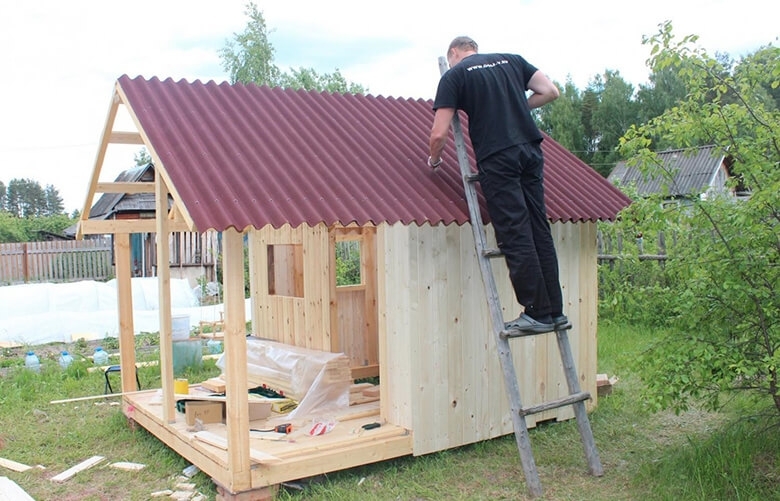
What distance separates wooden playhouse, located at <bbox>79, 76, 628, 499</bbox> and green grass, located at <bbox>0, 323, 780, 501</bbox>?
0.68ft

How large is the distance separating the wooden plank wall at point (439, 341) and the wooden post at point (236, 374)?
1454mm

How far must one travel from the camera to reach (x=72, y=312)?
13336 mm

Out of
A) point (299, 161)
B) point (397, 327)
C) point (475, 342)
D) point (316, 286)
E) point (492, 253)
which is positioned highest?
point (299, 161)

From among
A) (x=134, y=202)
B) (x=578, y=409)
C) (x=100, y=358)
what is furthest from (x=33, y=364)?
(x=134, y=202)

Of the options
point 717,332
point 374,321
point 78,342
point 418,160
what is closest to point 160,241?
point 418,160

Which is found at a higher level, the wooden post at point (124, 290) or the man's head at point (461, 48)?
the man's head at point (461, 48)

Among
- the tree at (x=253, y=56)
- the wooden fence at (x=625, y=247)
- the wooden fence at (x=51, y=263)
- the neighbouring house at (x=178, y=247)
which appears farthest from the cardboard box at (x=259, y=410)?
the tree at (x=253, y=56)

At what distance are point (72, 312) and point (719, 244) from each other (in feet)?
39.8

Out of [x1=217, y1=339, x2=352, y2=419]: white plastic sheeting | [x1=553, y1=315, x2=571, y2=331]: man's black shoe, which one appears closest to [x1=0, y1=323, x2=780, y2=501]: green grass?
[x1=553, y1=315, x2=571, y2=331]: man's black shoe

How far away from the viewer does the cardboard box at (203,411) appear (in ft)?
19.4

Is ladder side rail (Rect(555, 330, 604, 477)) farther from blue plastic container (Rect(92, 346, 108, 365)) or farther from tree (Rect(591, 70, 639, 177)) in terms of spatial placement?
tree (Rect(591, 70, 639, 177))

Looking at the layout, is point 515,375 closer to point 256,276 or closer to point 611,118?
point 256,276

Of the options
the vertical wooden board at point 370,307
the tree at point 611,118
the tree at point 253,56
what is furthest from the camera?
the tree at point 611,118

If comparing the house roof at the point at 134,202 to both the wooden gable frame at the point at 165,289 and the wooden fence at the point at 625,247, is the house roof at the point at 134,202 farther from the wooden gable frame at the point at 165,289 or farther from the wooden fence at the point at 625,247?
the wooden gable frame at the point at 165,289
